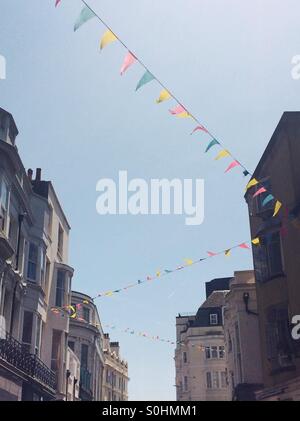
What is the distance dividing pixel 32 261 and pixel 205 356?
38.0 metres

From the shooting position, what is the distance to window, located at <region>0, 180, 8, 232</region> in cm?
1952

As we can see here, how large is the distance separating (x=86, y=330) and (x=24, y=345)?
18827 mm

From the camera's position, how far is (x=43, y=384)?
79.1 ft

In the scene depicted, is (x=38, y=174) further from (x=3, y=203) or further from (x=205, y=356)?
(x=205, y=356)

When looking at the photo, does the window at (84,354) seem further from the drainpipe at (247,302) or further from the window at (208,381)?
the window at (208,381)

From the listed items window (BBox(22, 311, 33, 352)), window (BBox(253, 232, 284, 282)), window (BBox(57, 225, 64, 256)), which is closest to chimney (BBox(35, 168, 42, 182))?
window (BBox(57, 225, 64, 256))

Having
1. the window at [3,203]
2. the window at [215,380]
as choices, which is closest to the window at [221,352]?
the window at [215,380]

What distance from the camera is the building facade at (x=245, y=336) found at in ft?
97.8

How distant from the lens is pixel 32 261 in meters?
25.0

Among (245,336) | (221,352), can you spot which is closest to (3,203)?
(245,336)

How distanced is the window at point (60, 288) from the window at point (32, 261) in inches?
160

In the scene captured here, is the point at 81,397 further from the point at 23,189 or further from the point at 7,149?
the point at 7,149

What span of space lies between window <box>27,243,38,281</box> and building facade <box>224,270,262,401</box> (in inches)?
475
